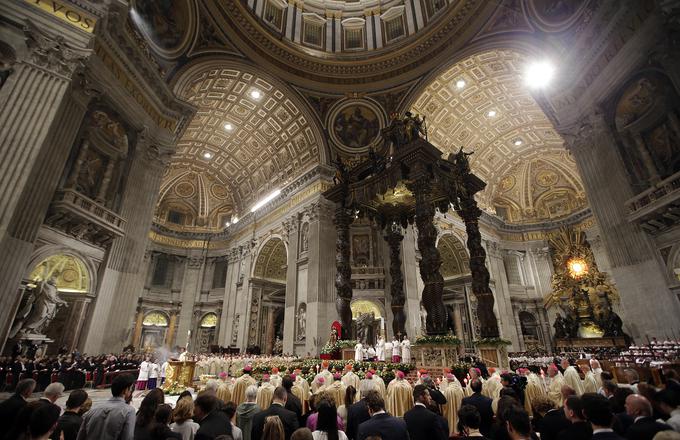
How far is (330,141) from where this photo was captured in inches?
736

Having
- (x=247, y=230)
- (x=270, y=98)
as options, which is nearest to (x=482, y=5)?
(x=270, y=98)

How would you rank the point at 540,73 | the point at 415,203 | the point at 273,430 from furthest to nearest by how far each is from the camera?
the point at 540,73 → the point at 415,203 → the point at 273,430

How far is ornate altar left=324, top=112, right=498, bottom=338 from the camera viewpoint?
27.9 feet

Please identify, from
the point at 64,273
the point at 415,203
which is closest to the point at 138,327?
the point at 64,273

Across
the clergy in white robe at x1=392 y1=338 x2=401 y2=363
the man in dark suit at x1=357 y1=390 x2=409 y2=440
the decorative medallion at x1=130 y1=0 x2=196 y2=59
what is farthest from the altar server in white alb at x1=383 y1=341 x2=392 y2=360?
the decorative medallion at x1=130 y1=0 x2=196 y2=59

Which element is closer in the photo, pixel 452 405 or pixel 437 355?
pixel 452 405

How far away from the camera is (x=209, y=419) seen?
2625 millimetres

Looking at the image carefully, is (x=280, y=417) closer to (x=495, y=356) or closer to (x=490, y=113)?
(x=495, y=356)

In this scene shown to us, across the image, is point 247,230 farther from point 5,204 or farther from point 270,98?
point 5,204

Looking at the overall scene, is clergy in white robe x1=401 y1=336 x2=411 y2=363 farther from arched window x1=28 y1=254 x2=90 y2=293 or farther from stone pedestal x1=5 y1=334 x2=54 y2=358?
stone pedestal x1=5 y1=334 x2=54 y2=358

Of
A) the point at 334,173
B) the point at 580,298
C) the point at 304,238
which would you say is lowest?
the point at 580,298

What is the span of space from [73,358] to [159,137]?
801 cm

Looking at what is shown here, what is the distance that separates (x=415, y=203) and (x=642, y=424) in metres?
7.82

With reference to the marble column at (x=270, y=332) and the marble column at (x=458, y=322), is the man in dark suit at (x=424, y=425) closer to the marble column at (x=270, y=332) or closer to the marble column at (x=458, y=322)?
the marble column at (x=458, y=322)
